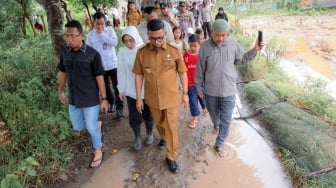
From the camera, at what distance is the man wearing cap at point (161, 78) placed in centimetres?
334

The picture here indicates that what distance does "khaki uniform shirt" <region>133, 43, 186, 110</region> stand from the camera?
3356 mm

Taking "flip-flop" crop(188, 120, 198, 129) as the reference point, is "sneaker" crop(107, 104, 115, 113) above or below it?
above

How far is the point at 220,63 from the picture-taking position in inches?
147

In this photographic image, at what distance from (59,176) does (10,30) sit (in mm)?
9358

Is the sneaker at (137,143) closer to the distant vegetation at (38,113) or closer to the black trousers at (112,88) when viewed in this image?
the distant vegetation at (38,113)

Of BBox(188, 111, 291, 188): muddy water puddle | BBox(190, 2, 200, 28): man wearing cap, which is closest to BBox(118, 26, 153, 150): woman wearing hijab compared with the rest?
BBox(188, 111, 291, 188): muddy water puddle

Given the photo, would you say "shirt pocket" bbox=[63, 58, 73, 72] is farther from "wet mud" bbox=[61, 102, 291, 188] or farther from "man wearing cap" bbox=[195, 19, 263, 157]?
"man wearing cap" bbox=[195, 19, 263, 157]

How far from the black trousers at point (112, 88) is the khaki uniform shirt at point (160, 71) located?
1.50m

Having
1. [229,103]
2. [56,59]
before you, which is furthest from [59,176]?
[56,59]

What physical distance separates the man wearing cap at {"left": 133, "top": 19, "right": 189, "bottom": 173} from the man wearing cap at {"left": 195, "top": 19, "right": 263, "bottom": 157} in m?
0.45

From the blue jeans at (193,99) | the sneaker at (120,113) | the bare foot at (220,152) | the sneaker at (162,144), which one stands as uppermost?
the blue jeans at (193,99)

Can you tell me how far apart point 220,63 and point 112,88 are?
2.26 m

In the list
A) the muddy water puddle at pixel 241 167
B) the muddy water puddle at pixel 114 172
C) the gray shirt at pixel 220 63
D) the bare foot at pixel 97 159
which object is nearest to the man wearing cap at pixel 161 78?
the gray shirt at pixel 220 63

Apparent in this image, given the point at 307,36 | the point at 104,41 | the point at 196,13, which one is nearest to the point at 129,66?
the point at 104,41
